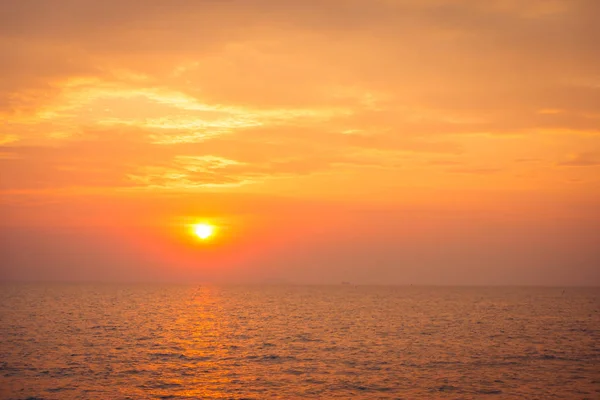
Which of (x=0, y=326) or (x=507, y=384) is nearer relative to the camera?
(x=507, y=384)

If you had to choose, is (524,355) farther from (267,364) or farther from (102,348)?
(102,348)

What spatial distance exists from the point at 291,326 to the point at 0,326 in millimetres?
55092

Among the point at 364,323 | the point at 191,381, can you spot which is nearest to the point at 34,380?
the point at 191,381

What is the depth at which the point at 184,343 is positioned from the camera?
249ft

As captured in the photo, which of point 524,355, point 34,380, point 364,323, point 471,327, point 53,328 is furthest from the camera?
point 364,323

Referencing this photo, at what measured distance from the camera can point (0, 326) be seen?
95500mm

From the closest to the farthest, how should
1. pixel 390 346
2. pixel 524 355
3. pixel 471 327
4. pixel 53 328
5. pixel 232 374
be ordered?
pixel 232 374 → pixel 524 355 → pixel 390 346 → pixel 53 328 → pixel 471 327

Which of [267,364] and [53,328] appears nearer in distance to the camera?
Result: [267,364]

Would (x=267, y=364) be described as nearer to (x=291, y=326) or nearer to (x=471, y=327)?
(x=291, y=326)

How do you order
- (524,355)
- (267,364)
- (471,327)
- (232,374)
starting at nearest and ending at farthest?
1. (232,374)
2. (267,364)
3. (524,355)
4. (471,327)

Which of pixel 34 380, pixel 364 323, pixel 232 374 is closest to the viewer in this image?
pixel 34 380

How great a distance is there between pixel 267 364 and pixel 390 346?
22703mm

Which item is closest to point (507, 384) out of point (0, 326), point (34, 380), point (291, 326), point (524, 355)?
point (524, 355)

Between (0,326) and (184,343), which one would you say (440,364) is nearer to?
(184,343)
